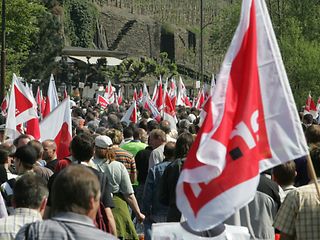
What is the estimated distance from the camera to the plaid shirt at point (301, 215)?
7.37 m

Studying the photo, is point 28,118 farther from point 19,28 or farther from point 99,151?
point 19,28

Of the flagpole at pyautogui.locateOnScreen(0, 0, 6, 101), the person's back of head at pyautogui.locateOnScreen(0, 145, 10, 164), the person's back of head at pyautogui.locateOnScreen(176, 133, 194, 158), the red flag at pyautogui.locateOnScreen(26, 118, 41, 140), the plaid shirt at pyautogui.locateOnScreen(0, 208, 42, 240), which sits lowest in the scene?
the flagpole at pyautogui.locateOnScreen(0, 0, 6, 101)

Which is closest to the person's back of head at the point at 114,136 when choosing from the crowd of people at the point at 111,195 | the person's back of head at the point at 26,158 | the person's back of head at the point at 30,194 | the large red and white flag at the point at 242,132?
the crowd of people at the point at 111,195

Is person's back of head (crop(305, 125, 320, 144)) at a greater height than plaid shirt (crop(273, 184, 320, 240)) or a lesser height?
lesser

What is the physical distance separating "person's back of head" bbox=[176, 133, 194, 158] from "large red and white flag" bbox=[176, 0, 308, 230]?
3.62m

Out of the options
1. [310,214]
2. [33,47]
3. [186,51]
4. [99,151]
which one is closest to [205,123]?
[310,214]

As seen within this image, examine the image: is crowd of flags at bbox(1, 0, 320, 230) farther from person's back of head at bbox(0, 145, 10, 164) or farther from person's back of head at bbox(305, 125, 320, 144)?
person's back of head at bbox(305, 125, 320, 144)

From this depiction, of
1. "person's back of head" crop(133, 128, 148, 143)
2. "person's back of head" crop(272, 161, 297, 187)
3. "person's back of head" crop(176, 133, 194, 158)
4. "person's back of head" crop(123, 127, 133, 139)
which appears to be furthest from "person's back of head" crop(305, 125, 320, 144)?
"person's back of head" crop(123, 127, 133, 139)

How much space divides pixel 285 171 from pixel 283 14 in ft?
177

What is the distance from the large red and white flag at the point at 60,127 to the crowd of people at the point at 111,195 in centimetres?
87

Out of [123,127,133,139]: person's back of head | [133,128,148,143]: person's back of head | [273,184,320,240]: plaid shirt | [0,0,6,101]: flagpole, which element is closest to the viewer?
[273,184,320,240]: plaid shirt

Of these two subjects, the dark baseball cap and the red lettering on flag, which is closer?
the red lettering on flag

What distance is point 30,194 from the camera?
687cm

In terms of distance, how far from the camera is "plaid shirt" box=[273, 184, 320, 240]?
24.2ft
